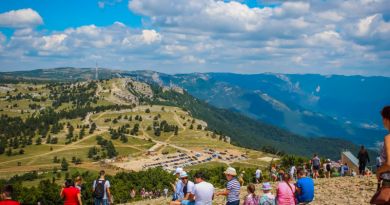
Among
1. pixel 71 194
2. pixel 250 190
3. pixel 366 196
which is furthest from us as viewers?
pixel 366 196

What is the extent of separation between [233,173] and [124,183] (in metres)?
108

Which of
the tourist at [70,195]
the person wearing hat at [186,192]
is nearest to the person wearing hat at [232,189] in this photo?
the person wearing hat at [186,192]

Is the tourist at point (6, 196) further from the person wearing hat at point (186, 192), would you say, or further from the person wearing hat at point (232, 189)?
the person wearing hat at point (232, 189)

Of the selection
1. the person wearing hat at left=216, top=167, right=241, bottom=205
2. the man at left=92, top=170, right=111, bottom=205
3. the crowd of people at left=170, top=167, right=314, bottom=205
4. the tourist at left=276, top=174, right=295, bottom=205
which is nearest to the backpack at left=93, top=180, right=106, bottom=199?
the man at left=92, top=170, right=111, bottom=205

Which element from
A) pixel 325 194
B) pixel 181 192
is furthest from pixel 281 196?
pixel 325 194

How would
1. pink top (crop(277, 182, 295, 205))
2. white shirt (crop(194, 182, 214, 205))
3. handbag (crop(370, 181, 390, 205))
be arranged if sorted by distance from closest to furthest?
1. handbag (crop(370, 181, 390, 205))
2. white shirt (crop(194, 182, 214, 205))
3. pink top (crop(277, 182, 295, 205))

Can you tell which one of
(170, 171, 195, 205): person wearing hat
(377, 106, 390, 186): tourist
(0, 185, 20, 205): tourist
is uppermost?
(377, 106, 390, 186): tourist

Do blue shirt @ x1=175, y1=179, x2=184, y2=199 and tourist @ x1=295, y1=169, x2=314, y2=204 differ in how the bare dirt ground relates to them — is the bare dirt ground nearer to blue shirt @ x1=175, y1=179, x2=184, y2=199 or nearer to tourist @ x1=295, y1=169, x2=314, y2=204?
tourist @ x1=295, y1=169, x2=314, y2=204

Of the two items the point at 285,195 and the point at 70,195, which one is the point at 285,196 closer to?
the point at 285,195

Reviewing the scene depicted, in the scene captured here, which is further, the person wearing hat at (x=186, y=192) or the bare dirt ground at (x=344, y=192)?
the bare dirt ground at (x=344, y=192)

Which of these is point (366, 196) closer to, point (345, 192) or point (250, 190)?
point (345, 192)

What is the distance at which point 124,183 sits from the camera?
12081cm

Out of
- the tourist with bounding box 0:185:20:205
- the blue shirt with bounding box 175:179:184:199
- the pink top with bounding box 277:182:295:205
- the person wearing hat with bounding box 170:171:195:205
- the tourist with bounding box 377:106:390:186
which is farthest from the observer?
the blue shirt with bounding box 175:179:184:199

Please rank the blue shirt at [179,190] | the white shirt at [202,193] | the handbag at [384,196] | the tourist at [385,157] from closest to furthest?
the tourist at [385,157]
the handbag at [384,196]
the white shirt at [202,193]
the blue shirt at [179,190]
